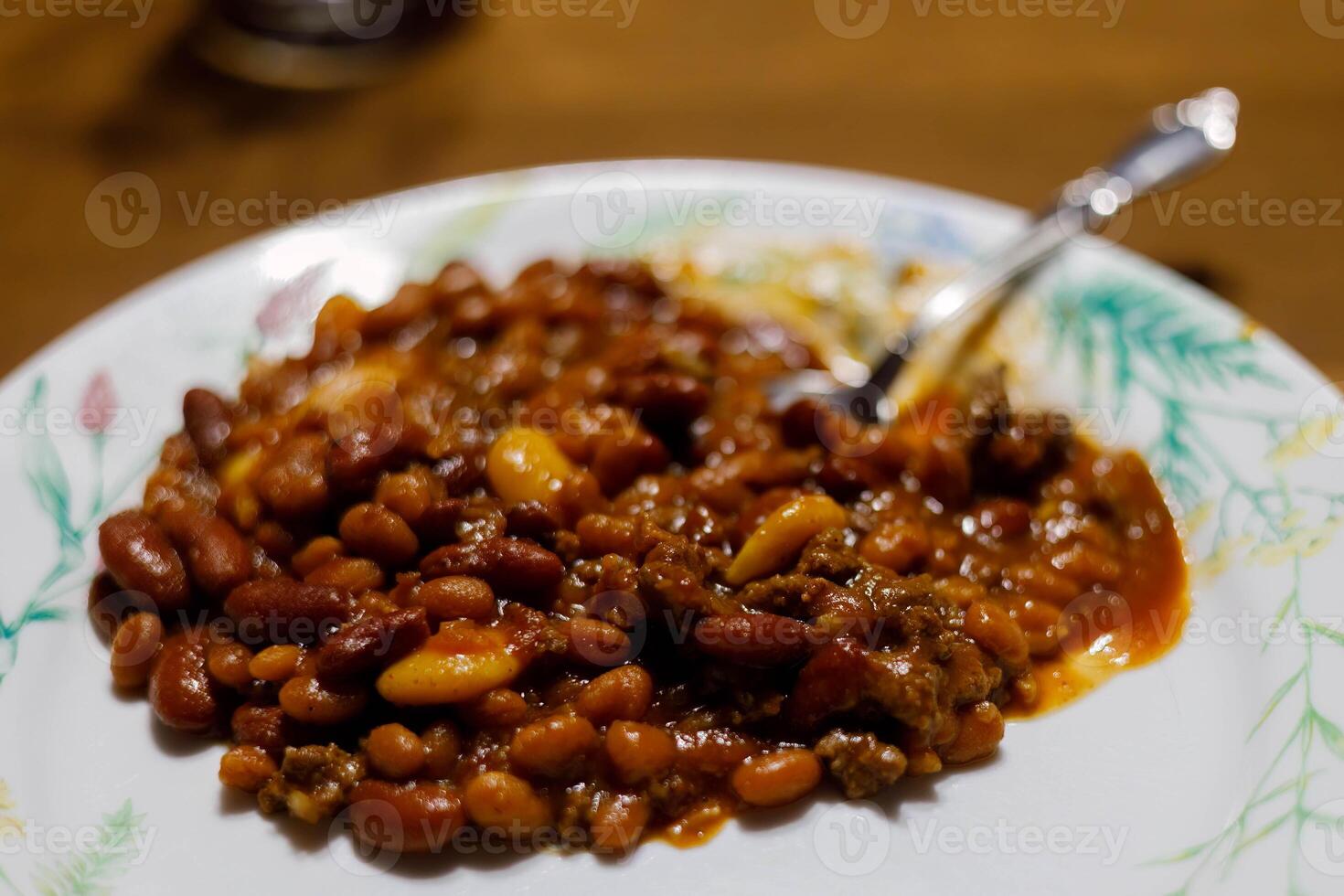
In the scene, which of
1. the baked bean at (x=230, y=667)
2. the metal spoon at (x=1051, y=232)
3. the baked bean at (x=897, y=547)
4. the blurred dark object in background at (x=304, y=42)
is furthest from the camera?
the blurred dark object in background at (x=304, y=42)

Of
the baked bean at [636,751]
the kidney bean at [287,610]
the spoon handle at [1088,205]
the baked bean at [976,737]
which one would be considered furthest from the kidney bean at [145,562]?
the spoon handle at [1088,205]

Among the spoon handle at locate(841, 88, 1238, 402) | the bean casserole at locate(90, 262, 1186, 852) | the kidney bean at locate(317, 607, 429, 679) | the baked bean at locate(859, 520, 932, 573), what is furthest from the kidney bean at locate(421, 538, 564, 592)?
the spoon handle at locate(841, 88, 1238, 402)

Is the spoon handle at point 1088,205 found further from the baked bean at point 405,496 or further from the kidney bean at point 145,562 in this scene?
the kidney bean at point 145,562

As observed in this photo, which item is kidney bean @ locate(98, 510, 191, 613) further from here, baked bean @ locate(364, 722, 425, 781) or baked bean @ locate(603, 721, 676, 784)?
baked bean @ locate(603, 721, 676, 784)

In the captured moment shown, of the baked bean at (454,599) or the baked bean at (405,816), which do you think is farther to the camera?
the baked bean at (454,599)

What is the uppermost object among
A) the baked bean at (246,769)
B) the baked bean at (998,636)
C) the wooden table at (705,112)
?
the wooden table at (705,112)

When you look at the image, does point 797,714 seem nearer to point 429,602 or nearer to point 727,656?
point 727,656

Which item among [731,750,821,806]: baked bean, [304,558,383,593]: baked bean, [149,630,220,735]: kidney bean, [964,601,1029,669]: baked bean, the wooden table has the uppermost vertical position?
the wooden table

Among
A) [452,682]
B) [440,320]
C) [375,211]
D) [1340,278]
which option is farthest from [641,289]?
[1340,278]
